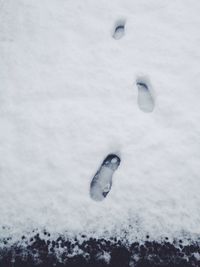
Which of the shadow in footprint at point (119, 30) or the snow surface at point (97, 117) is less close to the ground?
the shadow in footprint at point (119, 30)

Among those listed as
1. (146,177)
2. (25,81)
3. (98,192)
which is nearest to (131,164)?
(146,177)

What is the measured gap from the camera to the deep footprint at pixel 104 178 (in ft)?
5.50

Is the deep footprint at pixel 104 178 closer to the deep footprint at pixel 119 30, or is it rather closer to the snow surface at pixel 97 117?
the snow surface at pixel 97 117

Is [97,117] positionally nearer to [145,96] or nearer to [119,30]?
[145,96]

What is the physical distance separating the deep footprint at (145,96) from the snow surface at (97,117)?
0.13ft

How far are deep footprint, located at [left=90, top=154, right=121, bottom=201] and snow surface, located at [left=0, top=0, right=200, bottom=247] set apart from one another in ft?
0.11

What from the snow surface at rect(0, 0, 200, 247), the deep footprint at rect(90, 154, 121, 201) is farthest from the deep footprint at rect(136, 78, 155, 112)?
the deep footprint at rect(90, 154, 121, 201)

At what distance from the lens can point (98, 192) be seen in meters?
1.68

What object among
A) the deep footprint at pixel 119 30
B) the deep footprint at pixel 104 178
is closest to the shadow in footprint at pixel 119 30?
the deep footprint at pixel 119 30

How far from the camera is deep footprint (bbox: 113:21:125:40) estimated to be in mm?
2442

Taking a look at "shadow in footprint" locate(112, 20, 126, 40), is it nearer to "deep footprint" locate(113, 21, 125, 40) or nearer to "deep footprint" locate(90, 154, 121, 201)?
"deep footprint" locate(113, 21, 125, 40)

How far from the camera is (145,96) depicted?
2070 mm

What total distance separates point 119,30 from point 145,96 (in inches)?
32.4

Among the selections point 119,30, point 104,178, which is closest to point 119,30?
point 119,30
